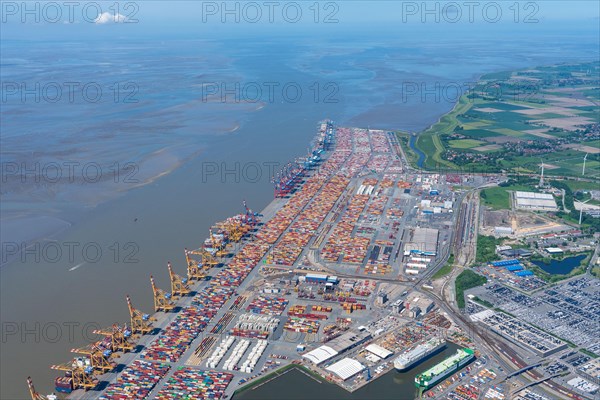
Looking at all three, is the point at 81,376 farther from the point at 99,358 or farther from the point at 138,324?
the point at 138,324

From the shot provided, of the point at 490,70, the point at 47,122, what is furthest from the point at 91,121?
the point at 490,70

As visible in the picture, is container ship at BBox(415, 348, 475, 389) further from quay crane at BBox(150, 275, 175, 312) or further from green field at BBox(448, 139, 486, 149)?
green field at BBox(448, 139, 486, 149)

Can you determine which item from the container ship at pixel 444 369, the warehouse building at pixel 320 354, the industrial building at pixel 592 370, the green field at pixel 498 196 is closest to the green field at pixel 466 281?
the container ship at pixel 444 369

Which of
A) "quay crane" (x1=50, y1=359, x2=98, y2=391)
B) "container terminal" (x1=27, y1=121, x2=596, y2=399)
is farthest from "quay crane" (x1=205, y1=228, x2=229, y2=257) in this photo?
"quay crane" (x1=50, y1=359, x2=98, y2=391)

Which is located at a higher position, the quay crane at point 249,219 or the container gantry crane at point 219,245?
the quay crane at point 249,219

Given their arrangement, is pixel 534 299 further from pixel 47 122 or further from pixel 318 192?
pixel 47 122

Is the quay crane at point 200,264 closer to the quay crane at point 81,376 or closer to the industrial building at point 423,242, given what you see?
the quay crane at point 81,376

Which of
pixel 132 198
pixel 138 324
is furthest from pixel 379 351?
pixel 132 198
